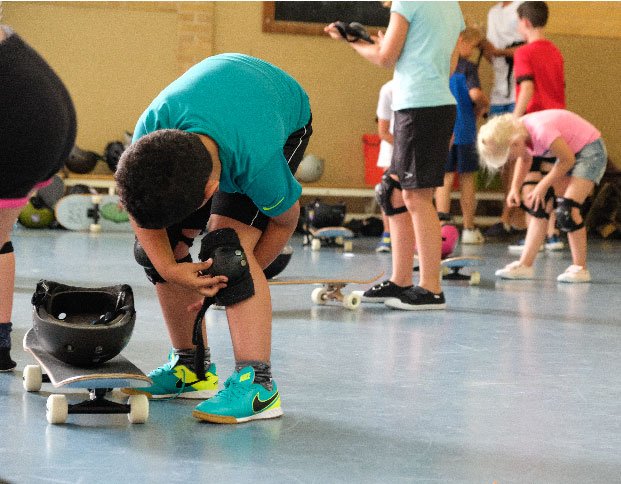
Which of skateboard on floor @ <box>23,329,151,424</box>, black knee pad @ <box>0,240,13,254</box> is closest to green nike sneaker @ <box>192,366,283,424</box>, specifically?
skateboard on floor @ <box>23,329,151,424</box>

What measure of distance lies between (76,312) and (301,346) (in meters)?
0.93

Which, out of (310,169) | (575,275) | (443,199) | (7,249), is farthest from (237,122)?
(310,169)

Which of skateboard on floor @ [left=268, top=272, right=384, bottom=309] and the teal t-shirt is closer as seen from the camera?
the teal t-shirt

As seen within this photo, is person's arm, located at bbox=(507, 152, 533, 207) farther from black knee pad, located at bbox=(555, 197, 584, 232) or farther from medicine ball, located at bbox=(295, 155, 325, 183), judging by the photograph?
medicine ball, located at bbox=(295, 155, 325, 183)

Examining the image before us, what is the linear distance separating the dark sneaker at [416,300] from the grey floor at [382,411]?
0.10 meters

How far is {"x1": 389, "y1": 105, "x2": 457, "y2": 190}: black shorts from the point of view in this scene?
4130mm

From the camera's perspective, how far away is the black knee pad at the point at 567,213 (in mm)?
5316

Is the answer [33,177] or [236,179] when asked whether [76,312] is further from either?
[33,177]

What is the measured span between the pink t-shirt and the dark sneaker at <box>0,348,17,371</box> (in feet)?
10.3

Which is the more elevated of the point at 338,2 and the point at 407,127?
the point at 338,2

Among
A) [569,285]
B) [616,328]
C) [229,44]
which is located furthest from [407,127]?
[229,44]

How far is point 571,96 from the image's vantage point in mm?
10258

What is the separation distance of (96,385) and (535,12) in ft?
17.0

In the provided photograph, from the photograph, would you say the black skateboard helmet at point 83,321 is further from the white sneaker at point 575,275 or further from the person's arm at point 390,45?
the white sneaker at point 575,275
